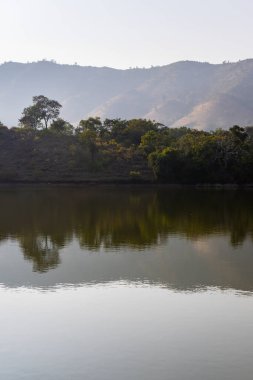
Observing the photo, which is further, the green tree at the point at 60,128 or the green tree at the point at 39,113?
the green tree at the point at 39,113

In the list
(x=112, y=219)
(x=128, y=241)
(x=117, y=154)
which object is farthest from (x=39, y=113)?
(x=128, y=241)

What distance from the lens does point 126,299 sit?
2180 cm

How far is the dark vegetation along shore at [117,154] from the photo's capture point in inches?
3440

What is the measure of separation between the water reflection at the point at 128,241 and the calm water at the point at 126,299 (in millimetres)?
84

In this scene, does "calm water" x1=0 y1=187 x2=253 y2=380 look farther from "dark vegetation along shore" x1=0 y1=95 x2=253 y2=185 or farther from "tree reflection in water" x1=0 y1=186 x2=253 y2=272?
"dark vegetation along shore" x1=0 y1=95 x2=253 y2=185

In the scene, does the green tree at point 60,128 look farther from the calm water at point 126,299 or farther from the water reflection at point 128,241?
the calm water at point 126,299

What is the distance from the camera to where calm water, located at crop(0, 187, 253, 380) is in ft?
51.0

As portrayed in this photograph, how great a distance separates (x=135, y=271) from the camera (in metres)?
26.5

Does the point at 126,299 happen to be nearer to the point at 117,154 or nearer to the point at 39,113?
the point at 117,154

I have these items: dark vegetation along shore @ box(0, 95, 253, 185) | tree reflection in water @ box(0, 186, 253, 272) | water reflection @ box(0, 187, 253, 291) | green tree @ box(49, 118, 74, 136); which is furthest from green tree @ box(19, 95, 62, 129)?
water reflection @ box(0, 187, 253, 291)

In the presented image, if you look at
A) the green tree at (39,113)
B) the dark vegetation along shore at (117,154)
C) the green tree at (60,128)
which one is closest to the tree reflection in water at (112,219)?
the dark vegetation along shore at (117,154)

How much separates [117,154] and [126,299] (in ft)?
252

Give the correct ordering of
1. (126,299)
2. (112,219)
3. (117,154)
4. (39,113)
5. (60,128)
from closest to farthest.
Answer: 1. (126,299)
2. (112,219)
3. (117,154)
4. (60,128)
5. (39,113)

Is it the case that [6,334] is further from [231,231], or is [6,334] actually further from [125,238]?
[231,231]
